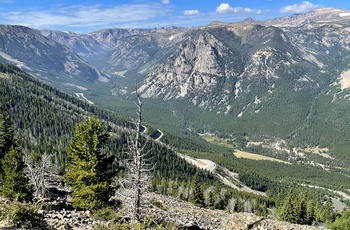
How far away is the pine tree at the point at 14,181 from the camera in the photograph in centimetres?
4438

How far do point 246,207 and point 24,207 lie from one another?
4740 inches

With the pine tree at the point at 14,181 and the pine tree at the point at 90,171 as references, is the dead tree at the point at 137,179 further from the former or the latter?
the pine tree at the point at 14,181

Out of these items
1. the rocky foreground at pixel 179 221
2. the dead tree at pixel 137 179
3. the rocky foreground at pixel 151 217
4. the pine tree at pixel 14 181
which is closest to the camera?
the dead tree at pixel 137 179

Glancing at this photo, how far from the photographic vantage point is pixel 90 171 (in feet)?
140

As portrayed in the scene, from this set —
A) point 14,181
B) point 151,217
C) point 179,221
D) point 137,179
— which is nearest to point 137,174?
point 137,179

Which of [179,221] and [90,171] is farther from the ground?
[90,171]

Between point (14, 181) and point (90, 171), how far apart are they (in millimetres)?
10898

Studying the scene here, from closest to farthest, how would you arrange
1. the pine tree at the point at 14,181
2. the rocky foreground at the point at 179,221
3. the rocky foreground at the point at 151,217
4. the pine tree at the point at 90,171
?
the rocky foreground at the point at 151,217
the rocky foreground at the point at 179,221
the pine tree at the point at 90,171
the pine tree at the point at 14,181

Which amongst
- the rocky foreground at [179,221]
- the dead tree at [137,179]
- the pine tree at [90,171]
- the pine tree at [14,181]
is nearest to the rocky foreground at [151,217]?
the rocky foreground at [179,221]

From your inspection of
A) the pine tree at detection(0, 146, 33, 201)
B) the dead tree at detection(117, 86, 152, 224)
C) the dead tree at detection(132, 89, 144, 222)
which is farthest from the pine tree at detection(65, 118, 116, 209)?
the dead tree at detection(132, 89, 144, 222)

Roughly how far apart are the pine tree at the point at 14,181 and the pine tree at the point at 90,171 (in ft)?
22.4

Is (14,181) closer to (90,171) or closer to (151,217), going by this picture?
(90,171)

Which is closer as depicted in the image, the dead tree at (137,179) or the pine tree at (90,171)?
the dead tree at (137,179)

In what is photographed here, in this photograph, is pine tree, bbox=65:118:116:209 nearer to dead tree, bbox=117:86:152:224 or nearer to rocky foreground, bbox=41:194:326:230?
rocky foreground, bbox=41:194:326:230
